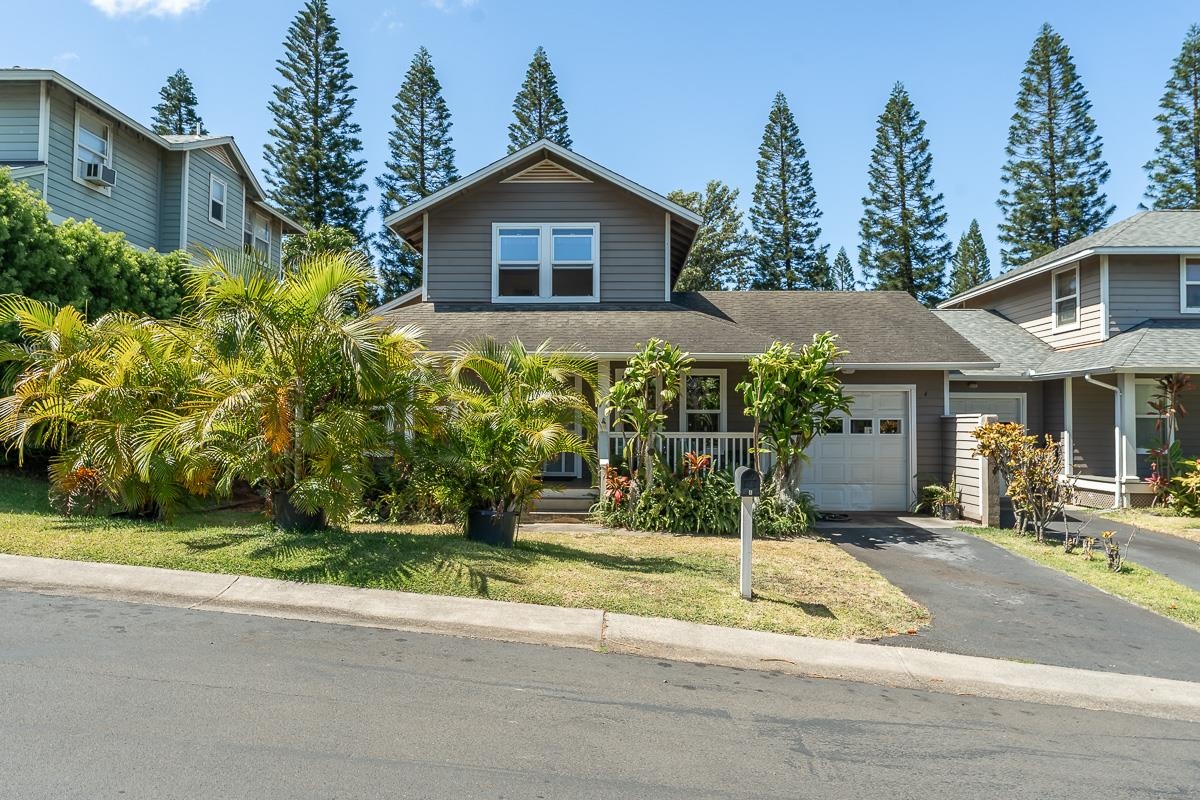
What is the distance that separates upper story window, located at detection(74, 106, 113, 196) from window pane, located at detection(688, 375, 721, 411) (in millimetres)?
15870

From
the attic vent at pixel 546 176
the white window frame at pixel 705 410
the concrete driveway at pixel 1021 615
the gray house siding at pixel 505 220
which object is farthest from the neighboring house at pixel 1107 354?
the attic vent at pixel 546 176

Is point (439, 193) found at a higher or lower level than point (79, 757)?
higher

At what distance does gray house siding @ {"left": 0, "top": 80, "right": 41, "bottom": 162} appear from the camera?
1716cm

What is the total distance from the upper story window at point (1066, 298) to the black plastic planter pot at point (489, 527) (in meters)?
16.1

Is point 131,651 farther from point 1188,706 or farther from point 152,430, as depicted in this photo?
point 1188,706

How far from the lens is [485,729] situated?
167 inches

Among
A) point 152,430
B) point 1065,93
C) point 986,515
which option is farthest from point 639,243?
point 1065,93

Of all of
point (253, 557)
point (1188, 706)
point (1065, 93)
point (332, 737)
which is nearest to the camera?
point (332, 737)

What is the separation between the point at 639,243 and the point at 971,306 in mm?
14194

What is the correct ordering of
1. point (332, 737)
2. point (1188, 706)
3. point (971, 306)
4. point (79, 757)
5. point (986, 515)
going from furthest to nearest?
point (971, 306)
point (986, 515)
point (1188, 706)
point (332, 737)
point (79, 757)

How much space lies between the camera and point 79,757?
11.9 feet

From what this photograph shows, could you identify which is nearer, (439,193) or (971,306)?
(439,193)

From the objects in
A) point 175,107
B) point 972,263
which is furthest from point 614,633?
point 972,263

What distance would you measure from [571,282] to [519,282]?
111 centimetres
